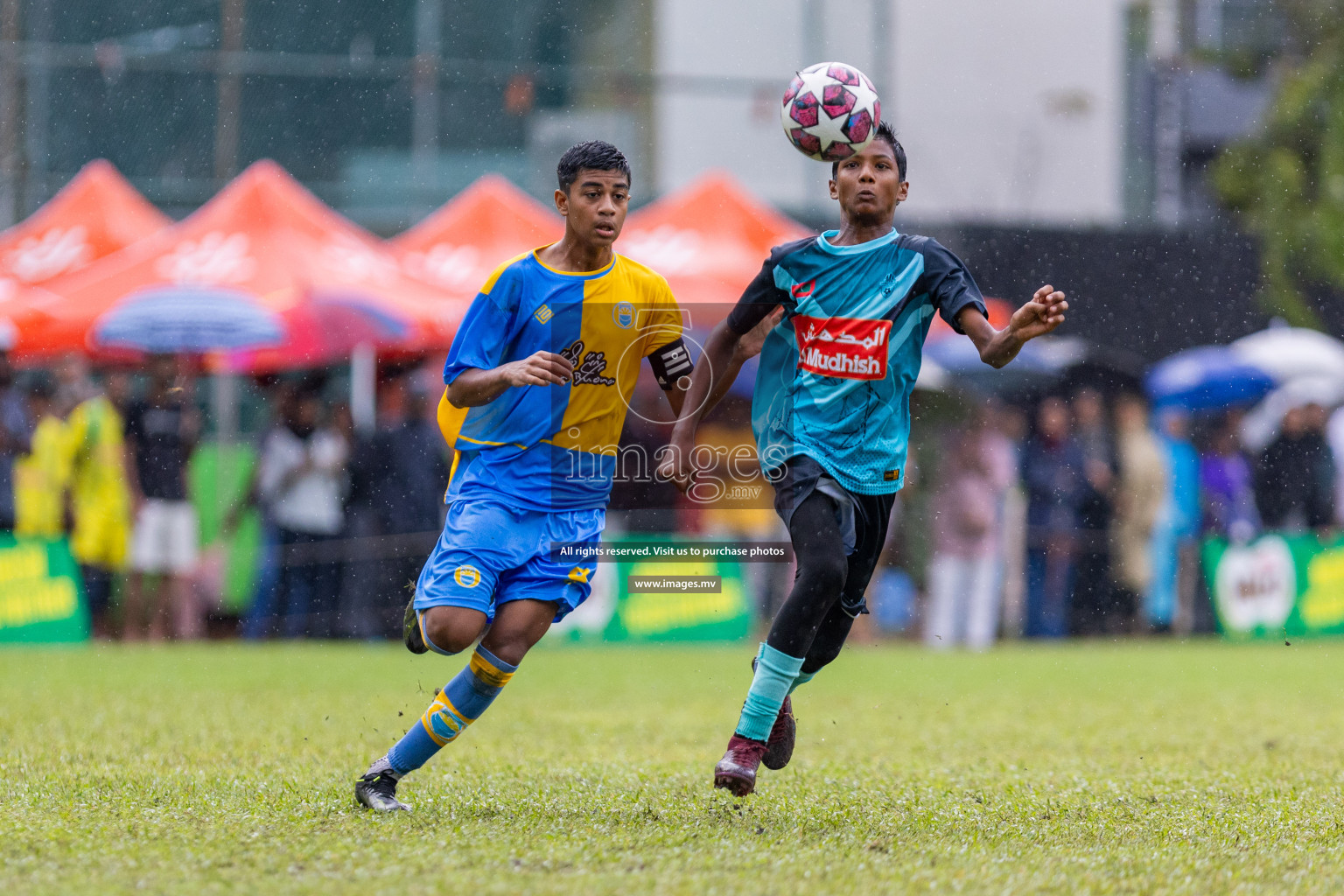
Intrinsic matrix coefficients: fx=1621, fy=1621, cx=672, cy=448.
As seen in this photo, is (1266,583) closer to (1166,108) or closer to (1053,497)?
(1053,497)

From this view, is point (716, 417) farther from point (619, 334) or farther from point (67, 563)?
point (619, 334)

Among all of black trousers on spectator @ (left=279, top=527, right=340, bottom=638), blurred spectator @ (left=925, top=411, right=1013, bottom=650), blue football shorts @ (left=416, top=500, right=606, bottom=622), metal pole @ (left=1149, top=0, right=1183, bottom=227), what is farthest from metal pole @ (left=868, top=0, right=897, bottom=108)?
blue football shorts @ (left=416, top=500, right=606, bottom=622)

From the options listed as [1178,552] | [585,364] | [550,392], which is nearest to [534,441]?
[550,392]

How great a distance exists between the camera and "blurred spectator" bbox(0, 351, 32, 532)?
43.3 feet

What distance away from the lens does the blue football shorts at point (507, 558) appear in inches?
197

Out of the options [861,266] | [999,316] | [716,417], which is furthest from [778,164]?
[861,266]

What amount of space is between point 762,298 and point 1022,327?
1.02 m

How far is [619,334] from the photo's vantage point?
5.30 meters

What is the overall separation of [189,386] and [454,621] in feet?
33.0

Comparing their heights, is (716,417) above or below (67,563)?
above

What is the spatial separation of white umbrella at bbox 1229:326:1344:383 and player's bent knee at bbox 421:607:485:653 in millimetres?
12430

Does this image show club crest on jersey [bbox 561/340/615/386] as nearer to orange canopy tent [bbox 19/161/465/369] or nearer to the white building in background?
orange canopy tent [bbox 19/161/465/369]

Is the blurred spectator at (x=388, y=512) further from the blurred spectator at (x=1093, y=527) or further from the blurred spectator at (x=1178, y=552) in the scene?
the blurred spectator at (x=1178, y=552)

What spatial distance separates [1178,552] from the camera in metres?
15.5
